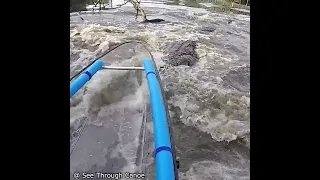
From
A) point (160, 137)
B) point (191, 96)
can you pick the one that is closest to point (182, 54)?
point (191, 96)

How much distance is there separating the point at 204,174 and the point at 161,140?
0.37 m

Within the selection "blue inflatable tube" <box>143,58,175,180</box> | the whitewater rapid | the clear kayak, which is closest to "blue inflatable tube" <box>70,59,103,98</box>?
the clear kayak

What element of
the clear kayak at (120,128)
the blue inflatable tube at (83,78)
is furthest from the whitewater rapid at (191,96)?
the blue inflatable tube at (83,78)

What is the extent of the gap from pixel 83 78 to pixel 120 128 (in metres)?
0.54

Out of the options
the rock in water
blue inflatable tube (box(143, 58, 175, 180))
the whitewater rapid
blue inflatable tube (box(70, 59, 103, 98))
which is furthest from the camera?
the rock in water

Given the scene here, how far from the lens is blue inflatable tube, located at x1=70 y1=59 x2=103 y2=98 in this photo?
200 cm

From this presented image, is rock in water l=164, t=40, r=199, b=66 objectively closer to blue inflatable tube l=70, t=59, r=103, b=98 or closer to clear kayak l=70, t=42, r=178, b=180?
clear kayak l=70, t=42, r=178, b=180

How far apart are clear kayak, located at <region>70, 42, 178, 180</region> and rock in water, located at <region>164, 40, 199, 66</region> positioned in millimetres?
693

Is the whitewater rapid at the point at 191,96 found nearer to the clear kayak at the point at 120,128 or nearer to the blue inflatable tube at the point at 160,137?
the clear kayak at the point at 120,128

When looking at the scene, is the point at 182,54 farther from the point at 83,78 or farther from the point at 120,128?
the point at 120,128

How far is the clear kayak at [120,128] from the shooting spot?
1476 mm

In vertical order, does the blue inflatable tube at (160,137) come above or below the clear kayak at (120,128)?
above

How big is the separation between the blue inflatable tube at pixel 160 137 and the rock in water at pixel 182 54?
1172 mm
